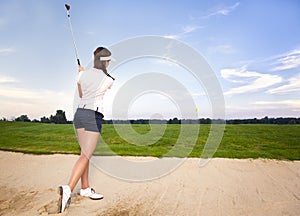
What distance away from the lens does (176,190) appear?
482 centimetres

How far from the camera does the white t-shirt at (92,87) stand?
4.10 meters

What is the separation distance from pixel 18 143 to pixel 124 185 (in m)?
6.31

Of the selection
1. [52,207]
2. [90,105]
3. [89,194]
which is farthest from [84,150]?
[52,207]

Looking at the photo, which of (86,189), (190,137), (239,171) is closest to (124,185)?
(86,189)

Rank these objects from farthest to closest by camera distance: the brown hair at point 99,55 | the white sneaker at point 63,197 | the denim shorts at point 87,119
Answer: the brown hair at point 99,55 → the denim shorts at point 87,119 → the white sneaker at point 63,197

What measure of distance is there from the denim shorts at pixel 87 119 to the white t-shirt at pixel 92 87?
8 cm

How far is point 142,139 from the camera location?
1094cm

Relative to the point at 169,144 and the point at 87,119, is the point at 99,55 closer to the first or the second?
the point at 87,119

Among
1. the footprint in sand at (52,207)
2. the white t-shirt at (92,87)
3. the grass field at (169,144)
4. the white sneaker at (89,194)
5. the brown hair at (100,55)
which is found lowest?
the footprint in sand at (52,207)

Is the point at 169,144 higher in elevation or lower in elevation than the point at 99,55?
lower

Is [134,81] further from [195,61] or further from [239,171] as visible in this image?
[239,171]

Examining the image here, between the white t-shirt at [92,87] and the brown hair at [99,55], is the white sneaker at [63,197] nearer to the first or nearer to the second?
the white t-shirt at [92,87]

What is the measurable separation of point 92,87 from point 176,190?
7.90 feet

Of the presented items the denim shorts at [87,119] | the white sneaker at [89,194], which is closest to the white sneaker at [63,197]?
the white sneaker at [89,194]
